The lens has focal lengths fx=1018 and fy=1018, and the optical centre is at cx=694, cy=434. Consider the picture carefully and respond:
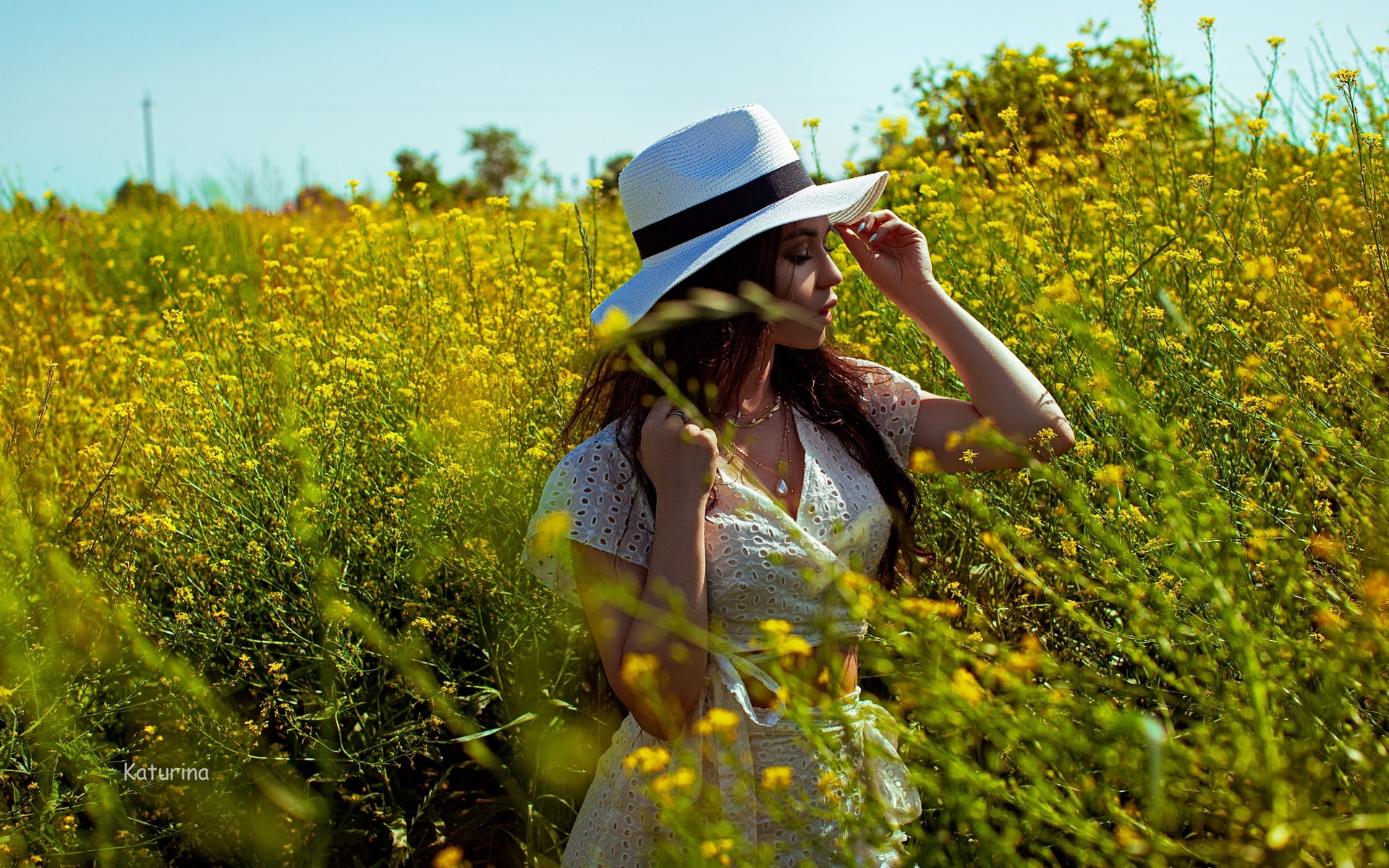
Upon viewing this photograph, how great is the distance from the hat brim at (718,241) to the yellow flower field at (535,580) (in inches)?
14.8

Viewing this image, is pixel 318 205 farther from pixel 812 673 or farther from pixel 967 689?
pixel 967 689

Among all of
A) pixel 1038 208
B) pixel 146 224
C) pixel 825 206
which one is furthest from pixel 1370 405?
pixel 146 224

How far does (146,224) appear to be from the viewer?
6.30 m

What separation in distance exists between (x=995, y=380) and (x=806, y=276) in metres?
0.35

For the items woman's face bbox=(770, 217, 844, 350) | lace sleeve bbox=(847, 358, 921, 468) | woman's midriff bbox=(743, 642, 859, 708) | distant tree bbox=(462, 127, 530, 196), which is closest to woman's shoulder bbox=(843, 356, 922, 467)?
lace sleeve bbox=(847, 358, 921, 468)

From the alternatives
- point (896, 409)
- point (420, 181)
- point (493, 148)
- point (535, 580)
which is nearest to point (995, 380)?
point (896, 409)

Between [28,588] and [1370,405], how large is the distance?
2.33 metres

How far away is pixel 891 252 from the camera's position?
1.73 meters

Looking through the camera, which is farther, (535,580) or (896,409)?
(535,580)

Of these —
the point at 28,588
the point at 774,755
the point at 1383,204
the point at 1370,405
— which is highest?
the point at 1383,204

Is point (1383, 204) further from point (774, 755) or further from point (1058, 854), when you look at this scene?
point (774, 755)

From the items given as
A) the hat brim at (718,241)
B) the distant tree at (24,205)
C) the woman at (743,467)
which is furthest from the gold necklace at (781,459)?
the distant tree at (24,205)

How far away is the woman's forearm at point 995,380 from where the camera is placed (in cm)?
159

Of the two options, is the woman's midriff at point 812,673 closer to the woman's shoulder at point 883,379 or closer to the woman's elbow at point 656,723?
the woman's elbow at point 656,723
